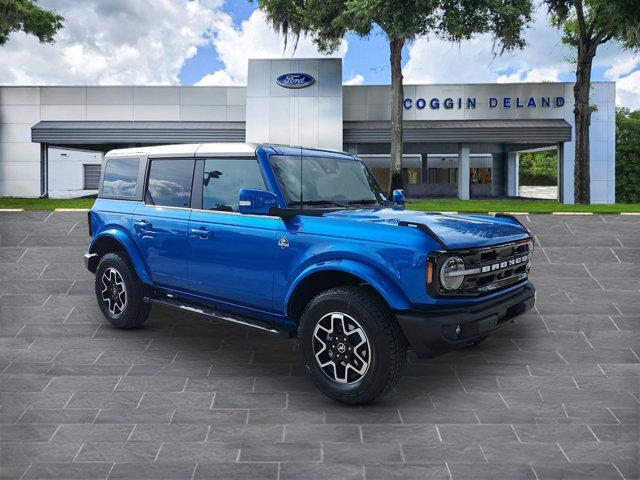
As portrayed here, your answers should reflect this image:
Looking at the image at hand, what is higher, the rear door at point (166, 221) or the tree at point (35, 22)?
the tree at point (35, 22)

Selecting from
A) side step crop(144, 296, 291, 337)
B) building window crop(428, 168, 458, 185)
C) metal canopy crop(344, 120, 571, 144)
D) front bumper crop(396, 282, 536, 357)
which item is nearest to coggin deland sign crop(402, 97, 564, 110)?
metal canopy crop(344, 120, 571, 144)

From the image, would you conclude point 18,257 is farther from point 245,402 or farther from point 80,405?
point 245,402

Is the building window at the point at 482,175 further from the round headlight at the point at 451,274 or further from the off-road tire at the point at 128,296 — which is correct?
the round headlight at the point at 451,274

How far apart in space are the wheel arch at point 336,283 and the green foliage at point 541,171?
196ft

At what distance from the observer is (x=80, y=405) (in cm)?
461

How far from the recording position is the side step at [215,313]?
525cm

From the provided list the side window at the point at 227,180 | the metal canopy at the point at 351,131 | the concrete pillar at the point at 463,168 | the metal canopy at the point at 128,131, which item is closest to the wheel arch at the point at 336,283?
the side window at the point at 227,180

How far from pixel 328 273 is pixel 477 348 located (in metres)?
2.18

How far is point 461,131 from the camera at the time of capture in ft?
97.6

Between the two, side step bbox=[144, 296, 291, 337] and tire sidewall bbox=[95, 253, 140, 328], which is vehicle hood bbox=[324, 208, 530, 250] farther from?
tire sidewall bbox=[95, 253, 140, 328]

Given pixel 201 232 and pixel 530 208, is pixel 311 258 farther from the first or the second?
pixel 530 208

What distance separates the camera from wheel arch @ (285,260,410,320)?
4.42m

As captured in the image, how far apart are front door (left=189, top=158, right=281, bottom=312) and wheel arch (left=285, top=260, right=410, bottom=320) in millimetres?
250

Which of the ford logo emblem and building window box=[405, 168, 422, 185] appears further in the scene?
building window box=[405, 168, 422, 185]
